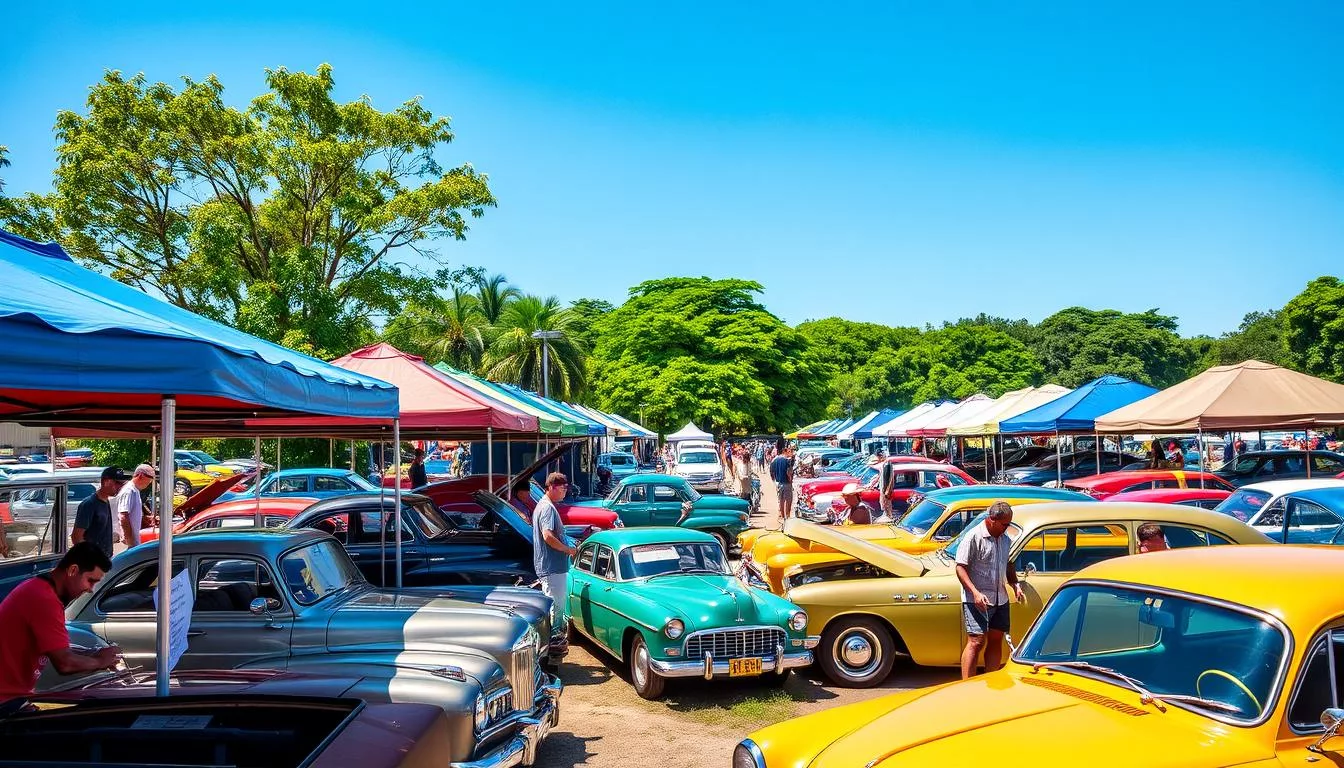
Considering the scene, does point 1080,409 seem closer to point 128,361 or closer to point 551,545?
point 551,545

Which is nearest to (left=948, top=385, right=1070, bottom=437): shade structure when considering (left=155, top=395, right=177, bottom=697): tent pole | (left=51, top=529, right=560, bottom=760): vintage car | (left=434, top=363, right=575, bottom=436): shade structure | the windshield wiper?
(left=434, top=363, right=575, bottom=436): shade structure

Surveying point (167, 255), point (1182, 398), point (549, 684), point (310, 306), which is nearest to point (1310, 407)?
point (1182, 398)

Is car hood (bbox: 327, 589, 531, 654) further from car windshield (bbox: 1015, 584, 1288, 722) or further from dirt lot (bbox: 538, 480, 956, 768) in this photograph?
car windshield (bbox: 1015, 584, 1288, 722)

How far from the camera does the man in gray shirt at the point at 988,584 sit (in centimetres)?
708

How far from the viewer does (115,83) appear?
23.2m

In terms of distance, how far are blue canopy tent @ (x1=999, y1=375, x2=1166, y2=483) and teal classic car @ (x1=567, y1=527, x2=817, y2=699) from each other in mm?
13257

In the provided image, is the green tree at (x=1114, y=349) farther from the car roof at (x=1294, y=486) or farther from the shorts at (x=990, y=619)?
the shorts at (x=990, y=619)

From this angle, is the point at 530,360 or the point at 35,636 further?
the point at 530,360

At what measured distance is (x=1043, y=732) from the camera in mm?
3545

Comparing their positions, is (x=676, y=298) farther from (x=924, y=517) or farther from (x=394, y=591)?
A: (x=394, y=591)

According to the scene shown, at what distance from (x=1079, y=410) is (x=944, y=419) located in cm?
1135

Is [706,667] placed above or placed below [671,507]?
below

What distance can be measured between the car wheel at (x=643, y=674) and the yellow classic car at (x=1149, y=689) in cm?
383

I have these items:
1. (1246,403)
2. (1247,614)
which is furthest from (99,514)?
(1246,403)
